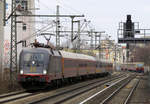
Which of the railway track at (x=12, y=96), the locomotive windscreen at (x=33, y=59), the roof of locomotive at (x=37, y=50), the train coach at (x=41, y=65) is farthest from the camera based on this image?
the roof of locomotive at (x=37, y=50)

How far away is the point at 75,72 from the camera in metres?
31.5

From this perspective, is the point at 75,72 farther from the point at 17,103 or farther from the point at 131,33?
the point at 17,103

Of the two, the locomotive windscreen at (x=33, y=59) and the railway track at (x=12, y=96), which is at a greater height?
the locomotive windscreen at (x=33, y=59)

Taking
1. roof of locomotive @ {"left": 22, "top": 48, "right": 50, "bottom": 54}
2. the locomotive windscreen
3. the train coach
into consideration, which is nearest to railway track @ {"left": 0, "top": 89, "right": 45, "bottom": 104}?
the train coach

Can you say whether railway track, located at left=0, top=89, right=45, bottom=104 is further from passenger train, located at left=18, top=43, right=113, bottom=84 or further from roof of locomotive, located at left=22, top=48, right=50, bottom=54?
roof of locomotive, located at left=22, top=48, right=50, bottom=54

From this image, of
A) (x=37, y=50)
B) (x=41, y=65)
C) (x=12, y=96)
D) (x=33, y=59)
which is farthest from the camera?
(x=37, y=50)

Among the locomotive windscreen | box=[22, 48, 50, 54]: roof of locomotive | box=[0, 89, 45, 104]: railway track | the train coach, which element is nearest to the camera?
box=[0, 89, 45, 104]: railway track

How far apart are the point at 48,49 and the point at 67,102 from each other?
626 centimetres

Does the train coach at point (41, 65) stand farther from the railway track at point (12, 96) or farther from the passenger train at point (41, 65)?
the railway track at point (12, 96)

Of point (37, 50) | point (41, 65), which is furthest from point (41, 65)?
point (37, 50)

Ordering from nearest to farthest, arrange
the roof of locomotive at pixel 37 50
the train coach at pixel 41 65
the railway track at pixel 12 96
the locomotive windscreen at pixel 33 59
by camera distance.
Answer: the railway track at pixel 12 96, the train coach at pixel 41 65, the locomotive windscreen at pixel 33 59, the roof of locomotive at pixel 37 50

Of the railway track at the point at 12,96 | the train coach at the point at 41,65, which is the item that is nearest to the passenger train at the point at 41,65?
the train coach at the point at 41,65

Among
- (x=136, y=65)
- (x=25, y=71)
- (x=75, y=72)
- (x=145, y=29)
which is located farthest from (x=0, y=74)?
(x=136, y=65)

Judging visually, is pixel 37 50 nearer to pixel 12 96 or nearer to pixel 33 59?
pixel 33 59
